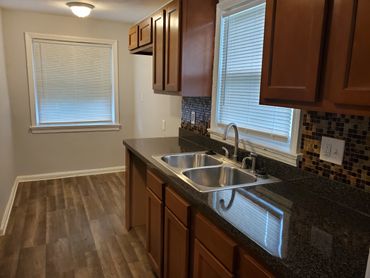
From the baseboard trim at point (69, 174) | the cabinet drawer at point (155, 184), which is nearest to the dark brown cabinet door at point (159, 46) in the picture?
the cabinet drawer at point (155, 184)

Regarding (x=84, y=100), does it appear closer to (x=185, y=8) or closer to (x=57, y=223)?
(x=57, y=223)

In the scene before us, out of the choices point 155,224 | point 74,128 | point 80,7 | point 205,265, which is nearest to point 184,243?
point 205,265

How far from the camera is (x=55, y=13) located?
395 centimetres

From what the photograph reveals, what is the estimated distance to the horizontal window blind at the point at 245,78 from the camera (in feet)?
6.36

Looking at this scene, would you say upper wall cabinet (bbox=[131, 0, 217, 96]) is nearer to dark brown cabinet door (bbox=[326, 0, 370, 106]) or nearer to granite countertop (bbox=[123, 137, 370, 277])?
granite countertop (bbox=[123, 137, 370, 277])

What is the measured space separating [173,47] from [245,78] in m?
0.67

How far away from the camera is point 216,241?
1272 millimetres

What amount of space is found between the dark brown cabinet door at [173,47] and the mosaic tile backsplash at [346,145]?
115 centimetres

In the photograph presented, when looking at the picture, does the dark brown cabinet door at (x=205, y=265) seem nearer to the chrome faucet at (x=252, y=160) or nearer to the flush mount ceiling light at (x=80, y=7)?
the chrome faucet at (x=252, y=160)

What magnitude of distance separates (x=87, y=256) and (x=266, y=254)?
6.40 feet

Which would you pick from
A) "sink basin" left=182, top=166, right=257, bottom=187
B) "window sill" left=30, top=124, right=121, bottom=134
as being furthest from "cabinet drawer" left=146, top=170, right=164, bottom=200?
"window sill" left=30, top=124, right=121, bottom=134

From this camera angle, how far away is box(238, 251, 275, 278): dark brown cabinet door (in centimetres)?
100

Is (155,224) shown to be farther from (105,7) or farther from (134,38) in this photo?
(105,7)

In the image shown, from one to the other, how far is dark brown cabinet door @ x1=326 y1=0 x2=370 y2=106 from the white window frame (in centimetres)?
56
